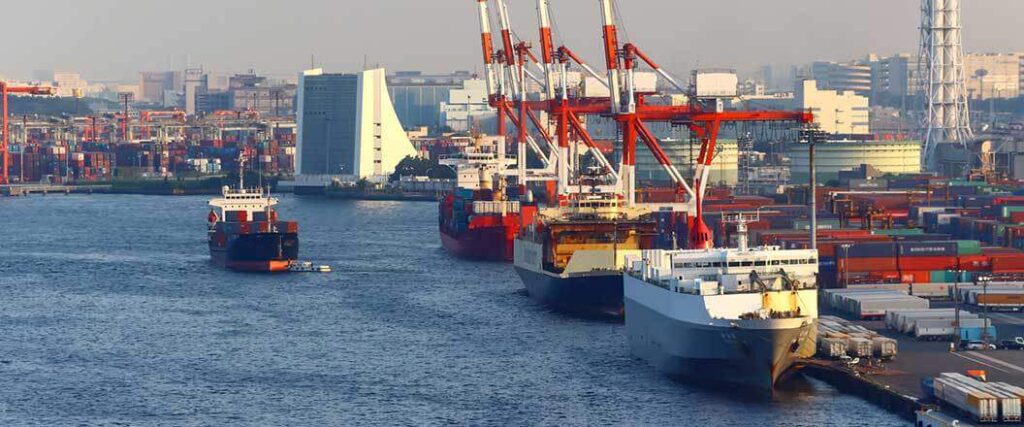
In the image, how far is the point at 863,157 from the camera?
129m

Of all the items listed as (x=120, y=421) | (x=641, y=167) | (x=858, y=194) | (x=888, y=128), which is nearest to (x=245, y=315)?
(x=120, y=421)

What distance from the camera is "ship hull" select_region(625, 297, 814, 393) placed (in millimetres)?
42125

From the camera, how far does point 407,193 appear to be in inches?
5753

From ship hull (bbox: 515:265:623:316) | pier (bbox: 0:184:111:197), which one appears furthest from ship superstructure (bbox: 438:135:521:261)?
pier (bbox: 0:184:111:197)

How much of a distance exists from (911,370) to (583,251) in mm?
16519

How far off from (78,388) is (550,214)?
72.5 feet

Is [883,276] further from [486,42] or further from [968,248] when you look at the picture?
[486,42]

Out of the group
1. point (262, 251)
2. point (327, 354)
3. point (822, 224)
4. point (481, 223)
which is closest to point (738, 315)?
point (327, 354)

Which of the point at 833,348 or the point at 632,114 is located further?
the point at 632,114

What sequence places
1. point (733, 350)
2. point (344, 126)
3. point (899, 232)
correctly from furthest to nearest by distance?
1. point (344, 126)
2. point (899, 232)
3. point (733, 350)

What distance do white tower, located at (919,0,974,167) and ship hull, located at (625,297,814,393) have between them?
85.2 m

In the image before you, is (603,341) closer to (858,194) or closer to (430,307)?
(430,307)

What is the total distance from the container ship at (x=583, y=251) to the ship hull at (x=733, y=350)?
11794mm

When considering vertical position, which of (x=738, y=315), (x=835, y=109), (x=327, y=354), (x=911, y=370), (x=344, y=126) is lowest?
(x=327, y=354)
